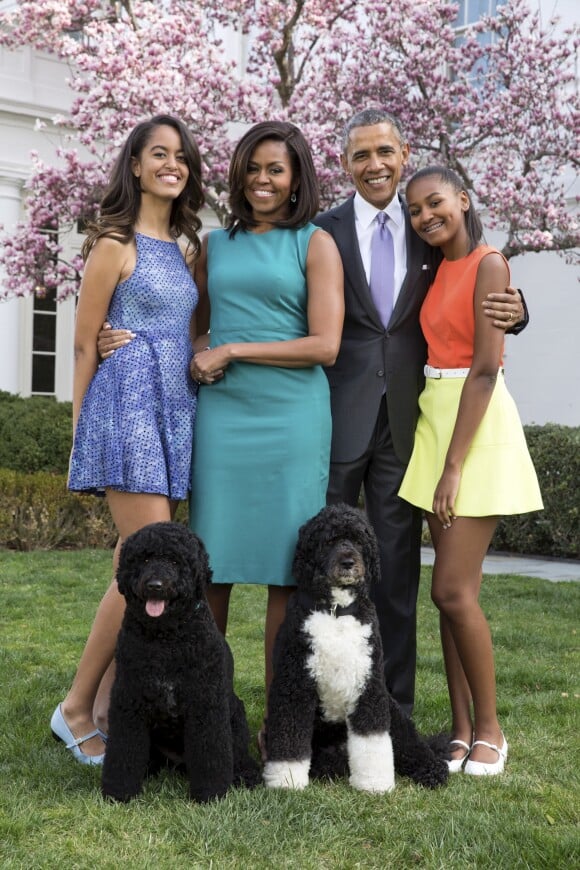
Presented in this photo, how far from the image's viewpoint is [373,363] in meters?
3.91

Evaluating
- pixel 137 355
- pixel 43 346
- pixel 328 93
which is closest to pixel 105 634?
pixel 137 355

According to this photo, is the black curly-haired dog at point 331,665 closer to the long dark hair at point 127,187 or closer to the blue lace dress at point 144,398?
the blue lace dress at point 144,398

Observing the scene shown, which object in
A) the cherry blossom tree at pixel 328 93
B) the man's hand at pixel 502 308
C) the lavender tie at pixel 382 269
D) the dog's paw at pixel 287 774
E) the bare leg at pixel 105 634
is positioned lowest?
the dog's paw at pixel 287 774

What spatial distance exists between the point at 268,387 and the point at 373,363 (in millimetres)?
480

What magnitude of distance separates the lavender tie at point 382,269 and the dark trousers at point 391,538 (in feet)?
1.27

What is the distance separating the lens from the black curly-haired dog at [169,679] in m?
3.23

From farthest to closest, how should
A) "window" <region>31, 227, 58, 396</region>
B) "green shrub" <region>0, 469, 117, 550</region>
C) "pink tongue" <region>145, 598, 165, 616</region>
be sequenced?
"window" <region>31, 227, 58, 396</region> < "green shrub" <region>0, 469, 117, 550</region> < "pink tongue" <region>145, 598, 165, 616</region>

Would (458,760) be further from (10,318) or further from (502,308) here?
(10,318)

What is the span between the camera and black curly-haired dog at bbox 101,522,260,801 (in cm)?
323

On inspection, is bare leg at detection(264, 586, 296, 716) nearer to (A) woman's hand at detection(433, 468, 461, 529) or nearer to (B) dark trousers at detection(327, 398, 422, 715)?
(B) dark trousers at detection(327, 398, 422, 715)

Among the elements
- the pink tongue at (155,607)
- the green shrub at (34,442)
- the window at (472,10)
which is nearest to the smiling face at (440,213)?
the pink tongue at (155,607)

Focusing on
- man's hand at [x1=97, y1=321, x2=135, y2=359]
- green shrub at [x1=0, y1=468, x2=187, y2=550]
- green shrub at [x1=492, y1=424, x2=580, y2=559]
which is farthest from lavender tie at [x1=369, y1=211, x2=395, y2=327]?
green shrub at [x1=492, y1=424, x2=580, y2=559]

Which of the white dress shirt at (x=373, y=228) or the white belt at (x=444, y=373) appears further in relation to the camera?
the white dress shirt at (x=373, y=228)

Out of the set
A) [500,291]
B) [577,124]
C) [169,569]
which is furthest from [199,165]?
[577,124]
